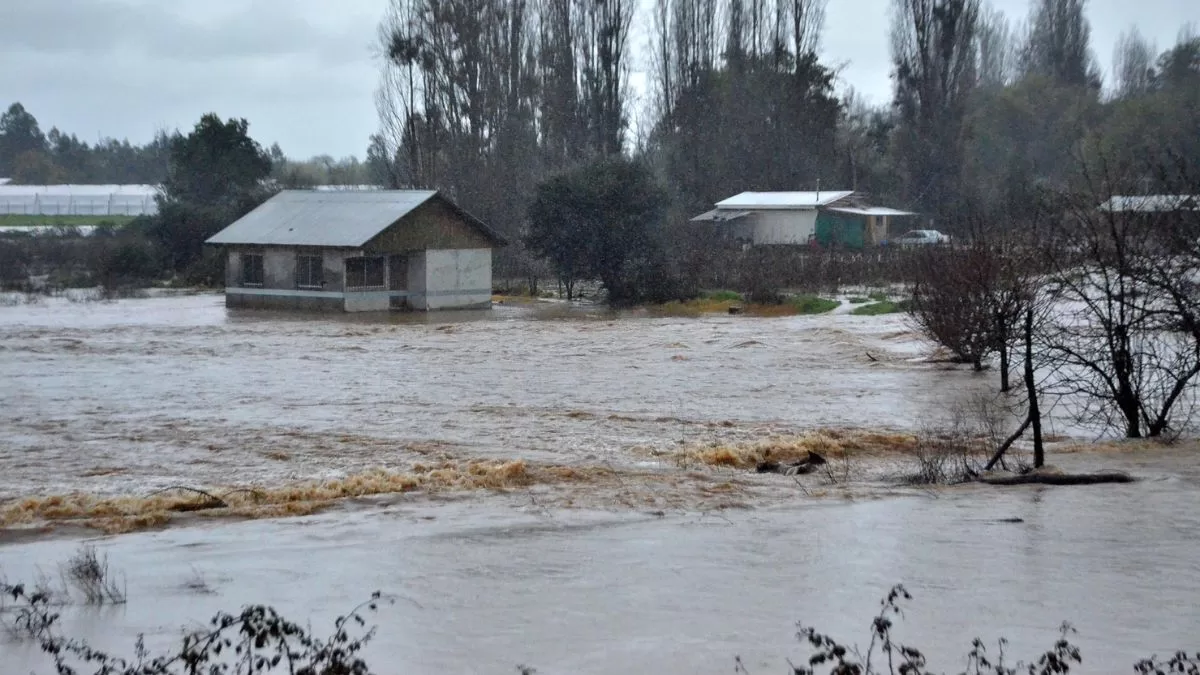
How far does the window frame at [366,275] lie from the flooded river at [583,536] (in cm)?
1654

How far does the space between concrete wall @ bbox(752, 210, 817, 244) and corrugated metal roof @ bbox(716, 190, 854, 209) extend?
16.0 inches

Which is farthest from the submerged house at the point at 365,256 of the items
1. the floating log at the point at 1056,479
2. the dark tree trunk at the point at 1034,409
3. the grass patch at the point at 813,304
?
the floating log at the point at 1056,479

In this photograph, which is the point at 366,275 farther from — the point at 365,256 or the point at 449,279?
the point at 449,279

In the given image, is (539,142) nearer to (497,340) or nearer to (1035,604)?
(497,340)

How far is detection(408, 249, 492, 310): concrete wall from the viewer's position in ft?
143

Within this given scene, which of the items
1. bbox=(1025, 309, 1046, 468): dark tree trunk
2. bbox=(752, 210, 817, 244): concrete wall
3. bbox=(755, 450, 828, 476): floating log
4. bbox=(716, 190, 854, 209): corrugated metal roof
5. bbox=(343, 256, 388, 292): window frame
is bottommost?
bbox=(755, 450, 828, 476): floating log

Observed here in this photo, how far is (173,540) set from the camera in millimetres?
12297

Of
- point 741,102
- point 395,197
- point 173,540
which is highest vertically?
point 741,102

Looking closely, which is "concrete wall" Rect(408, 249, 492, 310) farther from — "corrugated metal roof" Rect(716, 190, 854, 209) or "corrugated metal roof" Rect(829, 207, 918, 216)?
"corrugated metal roof" Rect(829, 207, 918, 216)

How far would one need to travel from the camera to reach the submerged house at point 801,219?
60.6 meters

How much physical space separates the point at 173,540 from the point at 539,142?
54197 millimetres

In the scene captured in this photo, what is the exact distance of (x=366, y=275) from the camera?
4291 cm

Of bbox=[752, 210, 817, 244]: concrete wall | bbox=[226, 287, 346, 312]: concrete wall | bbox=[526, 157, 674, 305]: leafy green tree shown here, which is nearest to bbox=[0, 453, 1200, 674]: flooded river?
bbox=[226, 287, 346, 312]: concrete wall

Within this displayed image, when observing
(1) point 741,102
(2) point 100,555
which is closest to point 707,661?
(2) point 100,555
